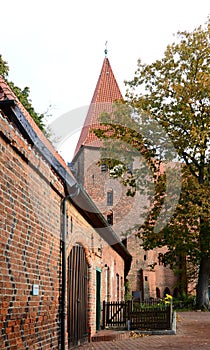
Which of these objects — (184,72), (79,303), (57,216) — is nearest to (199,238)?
(184,72)

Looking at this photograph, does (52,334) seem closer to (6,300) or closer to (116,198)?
(6,300)

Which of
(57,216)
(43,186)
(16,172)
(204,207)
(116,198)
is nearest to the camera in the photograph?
(16,172)

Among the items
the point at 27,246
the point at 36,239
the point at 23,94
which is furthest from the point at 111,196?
the point at 27,246

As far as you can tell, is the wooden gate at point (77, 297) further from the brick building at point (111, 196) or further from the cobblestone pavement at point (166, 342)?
the brick building at point (111, 196)

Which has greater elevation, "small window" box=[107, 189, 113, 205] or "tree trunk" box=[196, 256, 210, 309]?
"small window" box=[107, 189, 113, 205]

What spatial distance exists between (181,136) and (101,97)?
77.5 feet

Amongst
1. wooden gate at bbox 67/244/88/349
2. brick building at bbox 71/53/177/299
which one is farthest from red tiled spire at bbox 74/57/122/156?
wooden gate at bbox 67/244/88/349

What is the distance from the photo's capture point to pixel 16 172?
632 cm

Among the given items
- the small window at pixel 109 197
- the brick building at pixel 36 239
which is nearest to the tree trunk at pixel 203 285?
the brick building at pixel 36 239

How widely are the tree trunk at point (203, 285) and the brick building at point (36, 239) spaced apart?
15976 millimetres

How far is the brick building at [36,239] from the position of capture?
5.92m

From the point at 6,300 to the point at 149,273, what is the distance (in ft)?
141

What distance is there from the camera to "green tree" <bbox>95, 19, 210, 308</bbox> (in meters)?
25.1

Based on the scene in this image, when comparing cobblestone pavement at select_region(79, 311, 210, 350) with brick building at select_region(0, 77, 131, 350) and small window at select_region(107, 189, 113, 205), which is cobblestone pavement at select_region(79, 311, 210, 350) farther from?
small window at select_region(107, 189, 113, 205)
